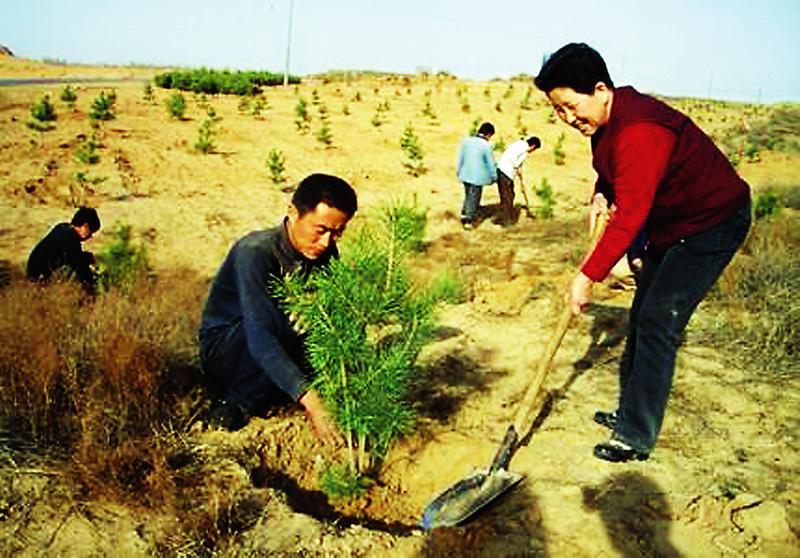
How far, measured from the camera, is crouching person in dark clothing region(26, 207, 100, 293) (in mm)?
4977

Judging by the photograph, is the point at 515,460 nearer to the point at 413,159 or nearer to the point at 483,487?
the point at 483,487

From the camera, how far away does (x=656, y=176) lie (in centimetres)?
243

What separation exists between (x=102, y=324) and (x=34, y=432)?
888 millimetres

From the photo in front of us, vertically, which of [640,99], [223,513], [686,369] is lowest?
[223,513]

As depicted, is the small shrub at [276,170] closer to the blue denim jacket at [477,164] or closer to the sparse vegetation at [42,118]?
the blue denim jacket at [477,164]

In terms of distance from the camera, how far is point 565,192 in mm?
11930

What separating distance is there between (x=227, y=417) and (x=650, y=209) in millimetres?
2355

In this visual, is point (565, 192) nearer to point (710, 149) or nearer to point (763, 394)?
point (763, 394)

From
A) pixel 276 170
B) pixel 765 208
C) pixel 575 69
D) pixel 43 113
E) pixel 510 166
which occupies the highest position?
pixel 575 69

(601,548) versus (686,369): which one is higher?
(686,369)

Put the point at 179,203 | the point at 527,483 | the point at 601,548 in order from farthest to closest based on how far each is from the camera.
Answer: the point at 179,203 → the point at 527,483 → the point at 601,548

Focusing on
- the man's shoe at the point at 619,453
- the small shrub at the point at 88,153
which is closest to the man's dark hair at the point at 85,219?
the man's shoe at the point at 619,453

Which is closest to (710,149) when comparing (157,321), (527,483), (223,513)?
(527,483)

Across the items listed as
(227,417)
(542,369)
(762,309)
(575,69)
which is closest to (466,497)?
(542,369)
